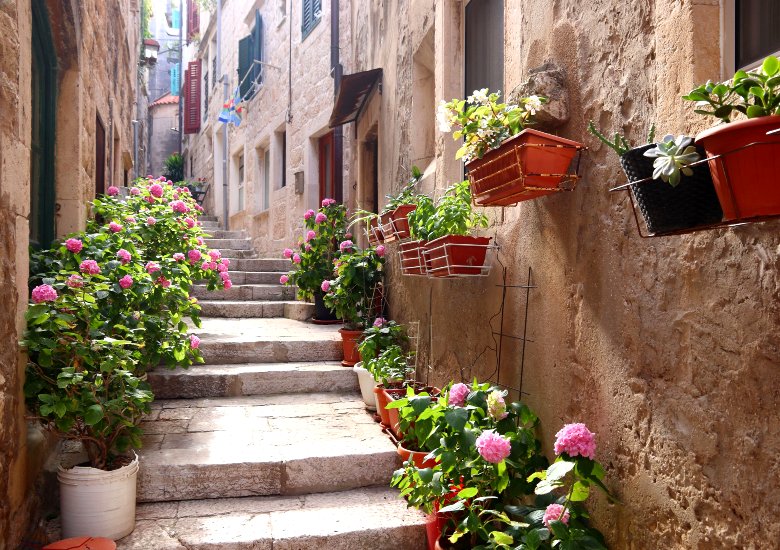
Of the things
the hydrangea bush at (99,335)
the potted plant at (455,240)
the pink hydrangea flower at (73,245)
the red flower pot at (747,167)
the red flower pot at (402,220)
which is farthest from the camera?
the red flower pot at (402,220)

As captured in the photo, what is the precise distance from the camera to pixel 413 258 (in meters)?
3.38

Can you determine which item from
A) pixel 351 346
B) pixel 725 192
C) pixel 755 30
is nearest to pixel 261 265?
pixel 351 346

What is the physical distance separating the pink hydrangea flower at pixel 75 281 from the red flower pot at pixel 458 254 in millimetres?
1610

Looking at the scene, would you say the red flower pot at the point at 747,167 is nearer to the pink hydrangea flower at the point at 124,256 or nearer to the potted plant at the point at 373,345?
the pink hydrangea flower at the point at 124,256

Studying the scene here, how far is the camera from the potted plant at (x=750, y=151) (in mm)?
1137

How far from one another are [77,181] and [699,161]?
12.4 feet

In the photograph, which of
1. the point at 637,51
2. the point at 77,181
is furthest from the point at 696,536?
the point at 77,181

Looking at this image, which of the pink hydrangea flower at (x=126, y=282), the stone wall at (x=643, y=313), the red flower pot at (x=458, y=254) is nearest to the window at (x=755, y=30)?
the stone wall at (x=643, y=313)

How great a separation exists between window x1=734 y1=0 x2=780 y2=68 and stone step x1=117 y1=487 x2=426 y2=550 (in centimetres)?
232

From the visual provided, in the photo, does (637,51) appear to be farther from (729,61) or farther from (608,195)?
(608,195)

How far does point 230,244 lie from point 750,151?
1018cm

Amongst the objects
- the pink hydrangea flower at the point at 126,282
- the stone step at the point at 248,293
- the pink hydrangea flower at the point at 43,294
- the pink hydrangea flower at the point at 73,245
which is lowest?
the stone step at the point at 248,293

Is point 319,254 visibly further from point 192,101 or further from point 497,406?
point 192,101

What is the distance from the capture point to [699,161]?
4.14ft
